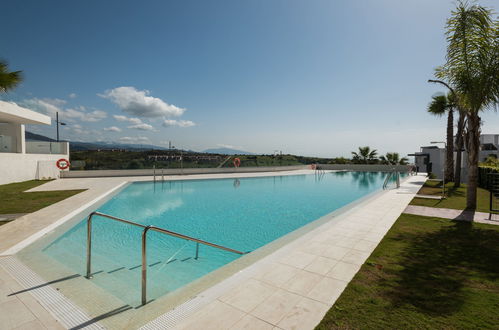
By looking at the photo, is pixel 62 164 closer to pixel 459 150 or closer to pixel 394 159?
pixel 459 150

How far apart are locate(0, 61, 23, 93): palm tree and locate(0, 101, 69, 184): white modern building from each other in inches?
299

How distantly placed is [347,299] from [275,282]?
91 cm

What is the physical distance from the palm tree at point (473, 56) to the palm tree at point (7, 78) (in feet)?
48.2

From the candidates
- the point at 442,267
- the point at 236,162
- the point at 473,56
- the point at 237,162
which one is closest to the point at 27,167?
the point at 236,162

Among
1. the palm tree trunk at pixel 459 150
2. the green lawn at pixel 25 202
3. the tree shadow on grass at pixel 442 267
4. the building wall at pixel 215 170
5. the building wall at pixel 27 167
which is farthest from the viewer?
the building wall at pixel 215 170

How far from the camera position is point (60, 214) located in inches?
268

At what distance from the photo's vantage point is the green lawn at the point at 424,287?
2.31 metres

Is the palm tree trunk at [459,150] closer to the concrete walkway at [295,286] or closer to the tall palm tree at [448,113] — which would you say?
the tall palm tree at [448,113]

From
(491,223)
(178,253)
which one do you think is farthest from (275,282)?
(491,223)

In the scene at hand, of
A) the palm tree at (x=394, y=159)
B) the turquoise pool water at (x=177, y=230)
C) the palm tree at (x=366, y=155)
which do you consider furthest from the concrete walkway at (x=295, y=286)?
the palm tree at (x=366, y=155)

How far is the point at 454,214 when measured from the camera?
23.4 feet

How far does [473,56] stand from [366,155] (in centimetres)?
2725

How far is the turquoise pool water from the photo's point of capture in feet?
14.3

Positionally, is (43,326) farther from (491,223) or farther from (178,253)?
(491,223)
